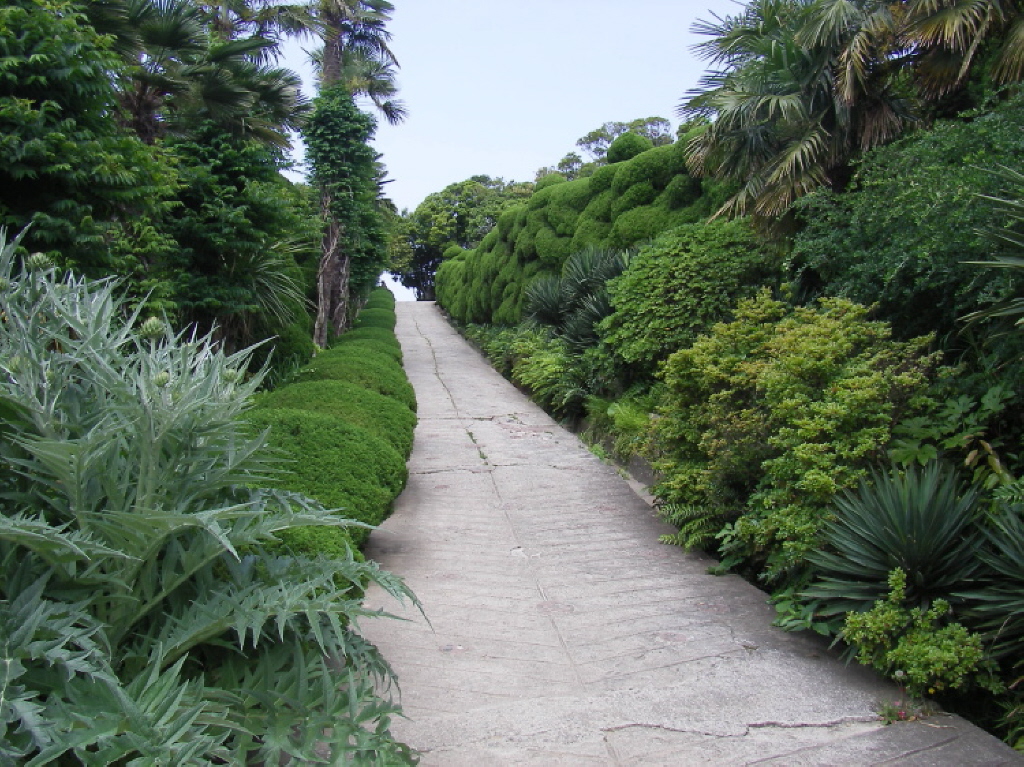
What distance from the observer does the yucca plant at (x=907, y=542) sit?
390cm

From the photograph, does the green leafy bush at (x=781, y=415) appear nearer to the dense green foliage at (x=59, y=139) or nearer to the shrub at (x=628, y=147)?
the dense green foliage at (x=59, y=139)

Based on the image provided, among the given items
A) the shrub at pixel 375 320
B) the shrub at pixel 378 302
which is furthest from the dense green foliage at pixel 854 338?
the shrub at pixel 378 302

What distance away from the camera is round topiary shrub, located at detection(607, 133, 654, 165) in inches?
511

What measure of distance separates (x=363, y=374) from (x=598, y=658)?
5769 millimetres

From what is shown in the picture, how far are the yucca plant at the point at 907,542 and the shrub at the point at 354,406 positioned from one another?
3839 mm

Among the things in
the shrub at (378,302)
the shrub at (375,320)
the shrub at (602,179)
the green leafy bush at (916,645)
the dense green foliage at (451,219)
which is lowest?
the green leafy bush at (916,645)

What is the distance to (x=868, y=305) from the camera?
19.8 feet

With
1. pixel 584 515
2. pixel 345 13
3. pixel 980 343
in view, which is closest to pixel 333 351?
pixel 584 515

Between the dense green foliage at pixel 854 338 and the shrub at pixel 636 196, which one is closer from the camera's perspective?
the dense green foliage at pixel 854 338

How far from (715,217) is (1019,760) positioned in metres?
6.59

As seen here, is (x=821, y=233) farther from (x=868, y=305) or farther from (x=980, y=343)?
(x=980, y=343)

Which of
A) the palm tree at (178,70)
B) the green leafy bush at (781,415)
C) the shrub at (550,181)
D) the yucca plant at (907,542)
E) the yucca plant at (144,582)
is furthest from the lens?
the shrub at (550,181)

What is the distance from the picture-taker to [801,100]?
7633 mm

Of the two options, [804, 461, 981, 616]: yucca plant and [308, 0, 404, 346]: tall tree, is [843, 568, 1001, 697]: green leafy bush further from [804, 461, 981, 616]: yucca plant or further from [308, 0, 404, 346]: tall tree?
[308, 0, 404, 346]: tall tree
